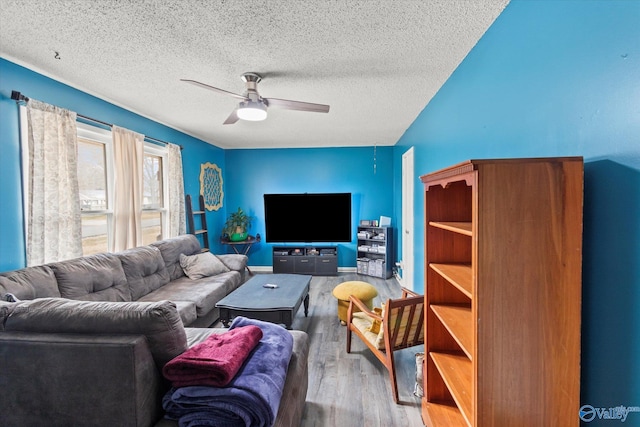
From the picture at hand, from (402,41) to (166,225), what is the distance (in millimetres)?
3735

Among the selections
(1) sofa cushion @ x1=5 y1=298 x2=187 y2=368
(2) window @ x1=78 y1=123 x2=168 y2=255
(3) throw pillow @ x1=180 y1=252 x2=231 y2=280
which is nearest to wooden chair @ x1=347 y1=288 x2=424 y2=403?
(1) sofa cushion @ x1=5 y1=298 x2=187 y2=368

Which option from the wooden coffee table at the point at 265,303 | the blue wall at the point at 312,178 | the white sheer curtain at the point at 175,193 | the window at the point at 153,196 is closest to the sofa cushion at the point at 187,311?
the wooden coffee table at the point at 265,303

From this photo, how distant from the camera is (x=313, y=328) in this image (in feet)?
10.2

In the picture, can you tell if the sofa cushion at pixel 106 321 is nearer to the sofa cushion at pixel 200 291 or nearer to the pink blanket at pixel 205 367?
the pink blanket at pixel 205 367

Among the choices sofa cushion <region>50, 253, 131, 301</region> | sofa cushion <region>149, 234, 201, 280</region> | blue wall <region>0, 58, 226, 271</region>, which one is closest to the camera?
blue wall <region>0, 58, 226, 271</region>

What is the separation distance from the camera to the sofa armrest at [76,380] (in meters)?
1.13

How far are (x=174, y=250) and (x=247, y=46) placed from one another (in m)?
2.64

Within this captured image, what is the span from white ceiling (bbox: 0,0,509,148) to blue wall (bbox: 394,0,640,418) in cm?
56

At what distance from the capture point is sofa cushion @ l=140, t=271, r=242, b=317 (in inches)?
110

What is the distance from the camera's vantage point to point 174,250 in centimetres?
356

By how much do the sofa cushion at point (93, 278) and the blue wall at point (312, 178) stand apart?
310 centimetres

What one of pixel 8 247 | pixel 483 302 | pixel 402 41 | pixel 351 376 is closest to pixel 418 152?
pixel 402 41

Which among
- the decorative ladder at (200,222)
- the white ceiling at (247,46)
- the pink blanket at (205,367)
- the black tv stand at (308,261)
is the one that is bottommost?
the black tv stand at (308,261)

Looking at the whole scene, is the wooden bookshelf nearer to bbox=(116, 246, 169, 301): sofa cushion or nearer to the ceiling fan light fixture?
the ceiling fan light fixture
